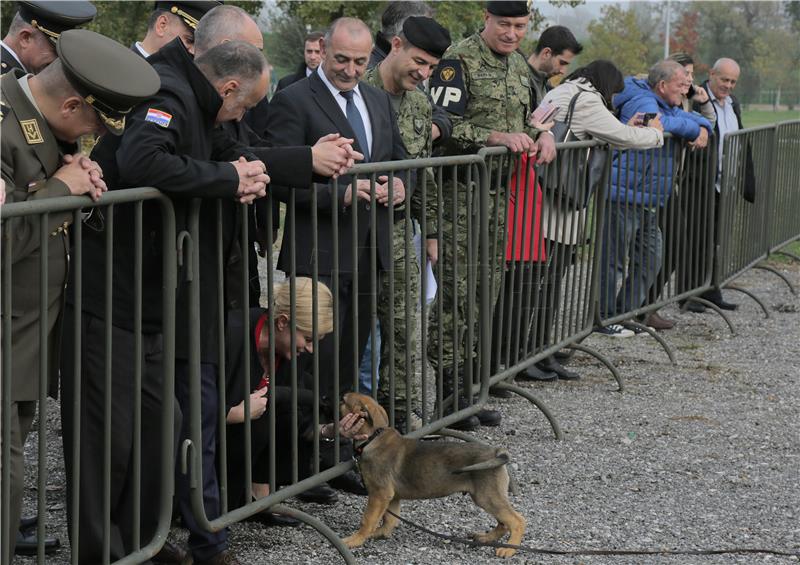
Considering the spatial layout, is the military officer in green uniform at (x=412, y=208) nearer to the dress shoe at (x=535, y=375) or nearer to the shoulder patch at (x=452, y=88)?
the shoulder patch at (x=452, y=88)

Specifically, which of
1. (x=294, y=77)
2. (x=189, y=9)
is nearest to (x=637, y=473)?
(x=189, y=9)

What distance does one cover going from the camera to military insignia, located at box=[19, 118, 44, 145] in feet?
12.0

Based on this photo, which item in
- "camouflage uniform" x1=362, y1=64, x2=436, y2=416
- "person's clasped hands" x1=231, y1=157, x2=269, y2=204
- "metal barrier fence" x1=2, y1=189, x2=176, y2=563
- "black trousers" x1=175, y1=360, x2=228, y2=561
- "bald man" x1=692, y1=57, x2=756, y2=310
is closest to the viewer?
"metal barrier fence" x1=2, y1=189, x2=176, y2=563

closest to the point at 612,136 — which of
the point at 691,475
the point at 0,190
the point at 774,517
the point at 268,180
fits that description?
the point at 691,475

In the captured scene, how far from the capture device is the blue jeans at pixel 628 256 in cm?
827

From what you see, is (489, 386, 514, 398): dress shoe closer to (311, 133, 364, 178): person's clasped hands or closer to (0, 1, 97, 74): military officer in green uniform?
(311, 133, 364, 178): person's clasped hands

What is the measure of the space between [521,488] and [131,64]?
2.84 meters

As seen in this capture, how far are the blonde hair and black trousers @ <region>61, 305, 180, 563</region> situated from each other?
0.63 metres

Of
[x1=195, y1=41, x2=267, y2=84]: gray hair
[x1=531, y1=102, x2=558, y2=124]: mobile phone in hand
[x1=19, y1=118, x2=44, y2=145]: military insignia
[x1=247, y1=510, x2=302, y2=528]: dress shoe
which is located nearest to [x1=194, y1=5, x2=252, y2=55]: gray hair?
[x1=195, y1=41, x2=267, y2=84]: gray hair

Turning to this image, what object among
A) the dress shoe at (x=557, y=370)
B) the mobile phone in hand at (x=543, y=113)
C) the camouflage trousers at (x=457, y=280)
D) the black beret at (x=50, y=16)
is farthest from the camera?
the dress shoe at (x=557, y=370)

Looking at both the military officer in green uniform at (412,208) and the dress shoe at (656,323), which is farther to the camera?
the dress shoe at (656,323)

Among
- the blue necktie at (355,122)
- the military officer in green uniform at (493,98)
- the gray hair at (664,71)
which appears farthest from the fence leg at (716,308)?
the blue necktie at (355,122)

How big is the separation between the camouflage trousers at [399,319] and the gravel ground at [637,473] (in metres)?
0.54

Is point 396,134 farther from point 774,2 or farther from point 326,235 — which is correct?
point 774,2
